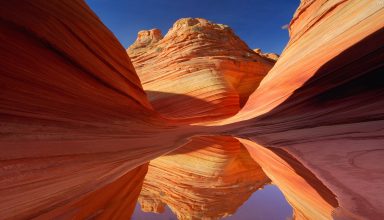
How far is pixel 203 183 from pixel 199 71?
26.6ft

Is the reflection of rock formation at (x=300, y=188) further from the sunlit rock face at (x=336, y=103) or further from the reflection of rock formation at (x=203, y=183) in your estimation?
Answer: the reflection of rock formation at (x=203, y=183)

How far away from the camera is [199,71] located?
13.2 metres

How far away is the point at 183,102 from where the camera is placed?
12562 millimetres

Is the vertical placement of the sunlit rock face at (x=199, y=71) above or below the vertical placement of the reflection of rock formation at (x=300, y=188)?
above

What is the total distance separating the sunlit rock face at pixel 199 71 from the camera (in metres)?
12.3

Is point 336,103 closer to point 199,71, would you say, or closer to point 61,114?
point 61,114

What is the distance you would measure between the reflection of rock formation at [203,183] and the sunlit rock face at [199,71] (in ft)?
16.9

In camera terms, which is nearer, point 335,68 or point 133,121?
point 335,68

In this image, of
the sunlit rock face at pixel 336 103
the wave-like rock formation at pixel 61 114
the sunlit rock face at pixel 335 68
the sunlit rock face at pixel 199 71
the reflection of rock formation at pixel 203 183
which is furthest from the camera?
the sunlit rock face at pixel 199 71

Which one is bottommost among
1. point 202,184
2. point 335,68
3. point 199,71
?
point 202,184

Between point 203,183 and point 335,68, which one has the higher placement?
point 335,68

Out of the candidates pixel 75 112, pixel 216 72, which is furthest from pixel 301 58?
pixel 75 112

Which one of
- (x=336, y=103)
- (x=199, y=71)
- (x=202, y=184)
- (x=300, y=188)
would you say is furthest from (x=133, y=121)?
(x=199, y=71)

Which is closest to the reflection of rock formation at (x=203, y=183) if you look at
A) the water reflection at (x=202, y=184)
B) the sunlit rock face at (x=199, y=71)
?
the water reflection at (x=202, y=184)
